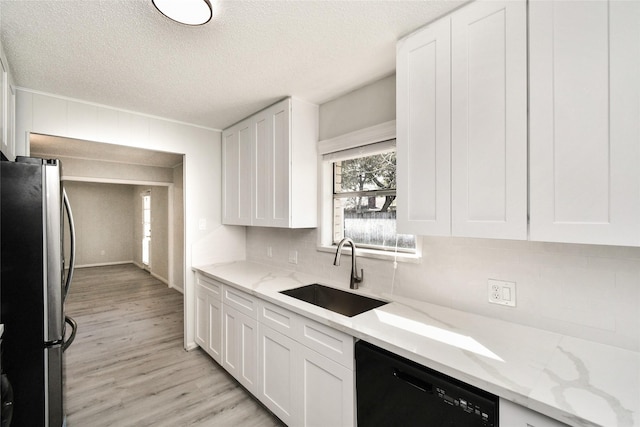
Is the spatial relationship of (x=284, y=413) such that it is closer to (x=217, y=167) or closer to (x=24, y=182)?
(x=24, y=182)

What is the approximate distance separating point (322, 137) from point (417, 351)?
1.83 m

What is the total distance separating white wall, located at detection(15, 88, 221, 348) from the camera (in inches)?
87.7

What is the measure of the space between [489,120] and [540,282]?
80 centimetres

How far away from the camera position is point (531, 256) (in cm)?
140

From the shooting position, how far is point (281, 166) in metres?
2.41

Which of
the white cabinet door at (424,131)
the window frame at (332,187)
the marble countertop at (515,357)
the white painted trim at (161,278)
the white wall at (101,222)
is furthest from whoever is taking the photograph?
the white wall at (101,222)

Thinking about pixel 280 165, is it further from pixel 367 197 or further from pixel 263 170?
pixel 367 197

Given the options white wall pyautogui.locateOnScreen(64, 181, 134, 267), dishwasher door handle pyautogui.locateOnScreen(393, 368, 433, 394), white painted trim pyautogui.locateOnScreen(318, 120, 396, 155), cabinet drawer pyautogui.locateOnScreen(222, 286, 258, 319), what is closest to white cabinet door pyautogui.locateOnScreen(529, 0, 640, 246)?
dishwasher door handle pyautogui.locateOnScreen(393, 368, 433, 394)

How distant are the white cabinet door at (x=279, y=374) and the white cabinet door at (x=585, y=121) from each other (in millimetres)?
1474

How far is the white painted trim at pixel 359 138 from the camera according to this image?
1999 millimetres

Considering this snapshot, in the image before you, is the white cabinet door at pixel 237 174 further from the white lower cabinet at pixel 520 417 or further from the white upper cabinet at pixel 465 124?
the white lower cabinet at pixel 520 417

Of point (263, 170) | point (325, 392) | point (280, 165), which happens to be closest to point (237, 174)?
point (263, 170)

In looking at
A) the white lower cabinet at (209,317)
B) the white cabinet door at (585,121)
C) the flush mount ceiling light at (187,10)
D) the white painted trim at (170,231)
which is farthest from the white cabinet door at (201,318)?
the white painted trim at (170,231)

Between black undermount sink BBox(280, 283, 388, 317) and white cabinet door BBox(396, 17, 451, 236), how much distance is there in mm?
697
